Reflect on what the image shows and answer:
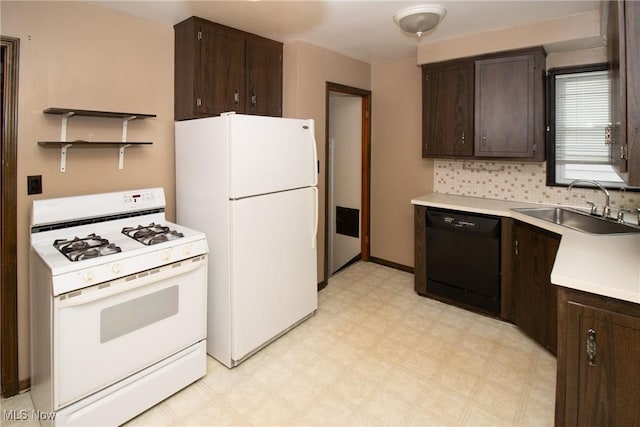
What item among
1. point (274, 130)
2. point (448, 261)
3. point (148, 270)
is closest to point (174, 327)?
point (148, 270)

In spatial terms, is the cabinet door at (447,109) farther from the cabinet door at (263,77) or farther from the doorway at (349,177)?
the cabinet door at (263,77)

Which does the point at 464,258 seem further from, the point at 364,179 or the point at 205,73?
the point at 205,73

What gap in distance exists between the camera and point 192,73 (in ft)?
8.68

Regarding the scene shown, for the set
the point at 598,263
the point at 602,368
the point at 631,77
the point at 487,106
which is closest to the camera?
the point at 631,77

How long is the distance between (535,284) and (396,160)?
203cm

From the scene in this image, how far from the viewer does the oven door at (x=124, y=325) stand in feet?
5.50

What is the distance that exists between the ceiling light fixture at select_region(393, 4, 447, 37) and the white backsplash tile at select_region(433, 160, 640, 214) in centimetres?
152

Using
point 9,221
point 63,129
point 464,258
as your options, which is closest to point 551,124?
point 464,258

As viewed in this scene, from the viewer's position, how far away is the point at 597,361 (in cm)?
136

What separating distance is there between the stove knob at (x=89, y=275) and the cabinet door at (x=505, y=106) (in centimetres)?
303

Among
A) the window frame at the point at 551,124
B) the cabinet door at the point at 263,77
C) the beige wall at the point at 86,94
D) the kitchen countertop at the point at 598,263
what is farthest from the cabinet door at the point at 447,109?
the beige wall at the point at 86,94

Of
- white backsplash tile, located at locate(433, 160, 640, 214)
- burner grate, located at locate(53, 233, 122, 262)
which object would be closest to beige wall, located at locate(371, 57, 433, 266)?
white backsplash tile, located at locate(433, 160, 640, 214)

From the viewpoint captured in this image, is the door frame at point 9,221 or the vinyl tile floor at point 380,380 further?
the door frame at point 9,221

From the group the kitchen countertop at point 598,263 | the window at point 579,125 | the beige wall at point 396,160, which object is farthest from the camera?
the beige wall at point 396,160
